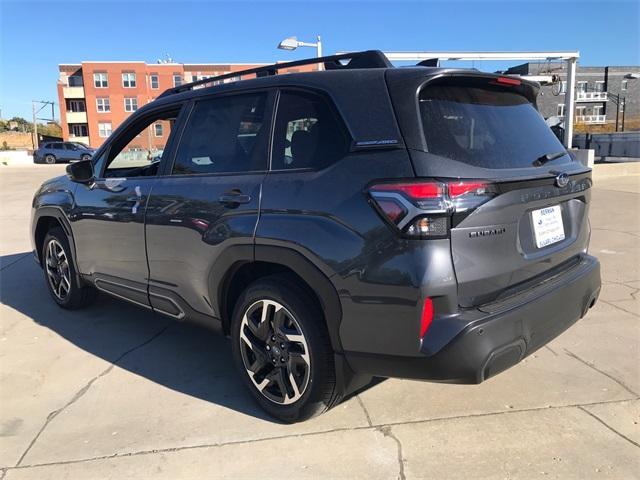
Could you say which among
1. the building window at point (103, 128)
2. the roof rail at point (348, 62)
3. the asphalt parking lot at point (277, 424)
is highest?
the building window at point (103, 128)

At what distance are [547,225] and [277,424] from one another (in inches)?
72.7

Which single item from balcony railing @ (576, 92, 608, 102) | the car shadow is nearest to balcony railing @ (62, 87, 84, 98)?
balcony railing @ (576, 92, 608, 102)

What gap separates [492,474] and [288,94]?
2223 millimetres

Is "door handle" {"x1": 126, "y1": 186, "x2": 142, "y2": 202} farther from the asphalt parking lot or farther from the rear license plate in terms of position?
the rear license plate

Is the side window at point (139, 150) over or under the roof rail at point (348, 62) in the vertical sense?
under

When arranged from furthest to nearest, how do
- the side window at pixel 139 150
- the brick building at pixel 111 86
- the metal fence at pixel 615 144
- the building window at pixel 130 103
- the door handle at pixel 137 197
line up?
the building window at pixel 130 103 → the brick building at pixel 111 86 → the metal fence at pixel 615 144 → the side window at pixel 139 150 → the door handle at pixel 137 197

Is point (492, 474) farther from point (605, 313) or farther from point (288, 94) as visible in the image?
point (605, 313)

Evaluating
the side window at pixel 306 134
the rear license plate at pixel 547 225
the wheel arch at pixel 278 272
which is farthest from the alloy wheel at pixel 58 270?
the rear license plate at pixel 547 225

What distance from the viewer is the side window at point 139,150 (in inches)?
153

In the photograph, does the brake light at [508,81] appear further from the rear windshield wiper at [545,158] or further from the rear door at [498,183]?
the rear windshield wiper at [545,158]

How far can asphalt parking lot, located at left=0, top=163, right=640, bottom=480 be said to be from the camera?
2600mm

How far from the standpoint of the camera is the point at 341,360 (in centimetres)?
260

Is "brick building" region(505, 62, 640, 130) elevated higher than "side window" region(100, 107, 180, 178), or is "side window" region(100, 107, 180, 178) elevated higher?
"brick building" region(505, 62, 640, 130)

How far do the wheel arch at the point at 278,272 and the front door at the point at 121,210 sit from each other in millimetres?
833
